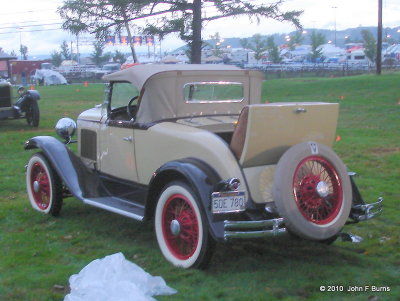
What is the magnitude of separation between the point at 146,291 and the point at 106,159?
2221mm

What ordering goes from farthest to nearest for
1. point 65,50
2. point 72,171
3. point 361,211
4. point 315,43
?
point 65,50 → point 315,43 → point 72,171 → point 361,211

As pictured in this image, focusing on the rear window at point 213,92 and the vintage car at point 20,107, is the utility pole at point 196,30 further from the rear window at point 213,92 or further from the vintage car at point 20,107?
the rear window at point 213,92

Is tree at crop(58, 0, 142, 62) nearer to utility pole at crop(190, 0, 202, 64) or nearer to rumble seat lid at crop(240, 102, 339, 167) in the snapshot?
utility pole at crop(190, 0, 202, 64)

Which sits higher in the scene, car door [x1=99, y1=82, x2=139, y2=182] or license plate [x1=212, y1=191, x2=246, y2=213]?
car door [x1=99, y1=82, x2=139, y2=182]

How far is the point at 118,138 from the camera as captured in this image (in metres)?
5.53

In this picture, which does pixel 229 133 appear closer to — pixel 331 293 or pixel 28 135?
pixel 331 293

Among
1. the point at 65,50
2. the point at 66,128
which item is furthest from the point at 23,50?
the point at 66,128

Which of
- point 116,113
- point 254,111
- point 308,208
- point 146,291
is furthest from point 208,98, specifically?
point 146,291

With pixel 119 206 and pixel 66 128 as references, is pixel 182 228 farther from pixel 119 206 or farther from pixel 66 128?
pixel 66 128

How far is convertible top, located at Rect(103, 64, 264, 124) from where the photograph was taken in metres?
5.20

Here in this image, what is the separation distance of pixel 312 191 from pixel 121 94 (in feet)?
7.96

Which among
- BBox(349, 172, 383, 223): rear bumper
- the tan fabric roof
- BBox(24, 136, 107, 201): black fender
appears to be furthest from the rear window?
BBox(349, 172, 383, 223): rear bumper

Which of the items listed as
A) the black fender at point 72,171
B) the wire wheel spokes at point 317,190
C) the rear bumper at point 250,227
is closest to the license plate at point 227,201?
the rear bumper at point 250,227

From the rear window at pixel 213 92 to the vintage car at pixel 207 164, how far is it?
0.03 feet
